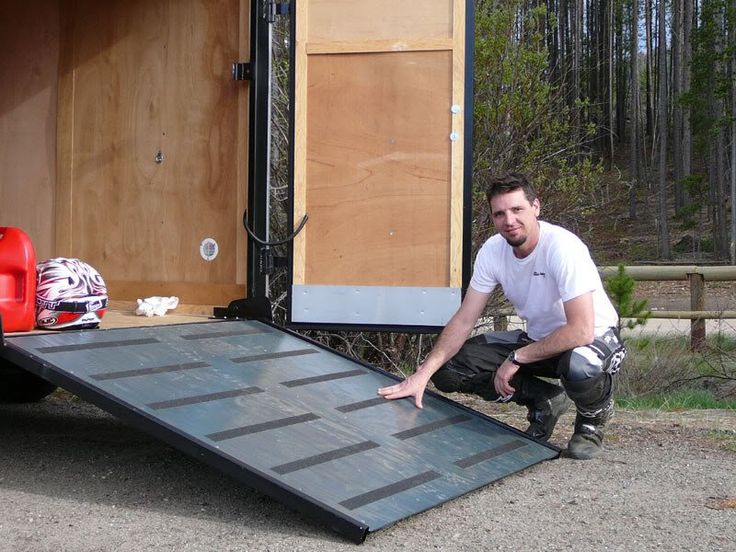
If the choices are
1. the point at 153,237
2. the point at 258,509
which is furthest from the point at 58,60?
the point at 258,509

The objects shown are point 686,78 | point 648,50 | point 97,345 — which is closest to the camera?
point 97,345

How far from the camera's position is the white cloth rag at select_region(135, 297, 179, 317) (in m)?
5.33

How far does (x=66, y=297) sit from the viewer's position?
4270mm

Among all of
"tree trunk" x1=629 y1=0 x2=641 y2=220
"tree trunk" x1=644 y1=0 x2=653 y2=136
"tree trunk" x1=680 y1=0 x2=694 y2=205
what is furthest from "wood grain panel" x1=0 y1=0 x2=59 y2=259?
"tree trunk" x1=644 y1=0 x2=653 y2=136

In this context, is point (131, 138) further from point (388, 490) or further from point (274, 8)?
point (388, 490)

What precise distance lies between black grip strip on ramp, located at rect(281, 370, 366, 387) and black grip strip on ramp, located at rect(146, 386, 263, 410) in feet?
0.65

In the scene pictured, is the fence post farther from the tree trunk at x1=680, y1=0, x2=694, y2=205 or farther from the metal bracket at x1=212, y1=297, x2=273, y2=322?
the tree trunk at x1=680, y1=0, x2=694, y2=205

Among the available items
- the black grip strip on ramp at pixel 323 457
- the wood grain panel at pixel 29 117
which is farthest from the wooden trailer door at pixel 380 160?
the wood grain panel at pixel 29 117

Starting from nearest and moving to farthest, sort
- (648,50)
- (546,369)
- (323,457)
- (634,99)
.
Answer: (323,457), (546,369), (634,99), (648,50)

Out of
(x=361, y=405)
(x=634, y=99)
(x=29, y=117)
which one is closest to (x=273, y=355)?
(x=361, y=405)

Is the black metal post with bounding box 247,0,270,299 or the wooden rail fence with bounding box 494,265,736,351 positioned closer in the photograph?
the black metal post with bounding box 247,0,270,299

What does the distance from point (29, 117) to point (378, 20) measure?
7.92 ft

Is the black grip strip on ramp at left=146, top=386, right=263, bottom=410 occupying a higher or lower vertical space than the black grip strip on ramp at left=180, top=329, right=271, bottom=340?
lower

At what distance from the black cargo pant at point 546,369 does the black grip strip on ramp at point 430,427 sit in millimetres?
343
